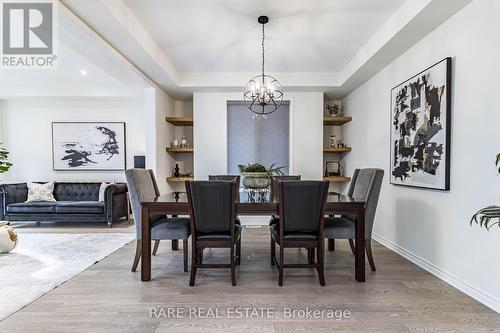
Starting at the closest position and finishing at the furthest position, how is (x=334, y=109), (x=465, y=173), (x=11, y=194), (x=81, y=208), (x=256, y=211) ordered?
(x=465, y=173) → (x=256, y=211) → (x=81, y=208) → (x=11, y=194) → (x=334, y=109)

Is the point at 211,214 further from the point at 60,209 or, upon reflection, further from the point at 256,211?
the point at 60,209

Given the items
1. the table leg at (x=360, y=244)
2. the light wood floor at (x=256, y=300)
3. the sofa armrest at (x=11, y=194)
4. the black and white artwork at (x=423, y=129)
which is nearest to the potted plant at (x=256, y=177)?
the light wood floor at (x=256, y=300)

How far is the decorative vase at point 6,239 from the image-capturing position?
3.50 metres

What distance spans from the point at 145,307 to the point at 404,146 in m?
3.19

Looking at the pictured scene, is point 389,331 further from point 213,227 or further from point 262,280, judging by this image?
point 213,227

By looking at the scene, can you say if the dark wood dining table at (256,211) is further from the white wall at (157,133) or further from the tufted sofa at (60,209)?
Result: the tufted sofa at (60,209)

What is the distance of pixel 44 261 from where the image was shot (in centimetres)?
327

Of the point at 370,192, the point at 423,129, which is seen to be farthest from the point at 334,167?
the point at 370,192

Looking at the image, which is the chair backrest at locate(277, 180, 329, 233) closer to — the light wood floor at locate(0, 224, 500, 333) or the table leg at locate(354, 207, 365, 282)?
the table leg at locate(354, 207, 365, 282)

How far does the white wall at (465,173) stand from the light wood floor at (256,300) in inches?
8.7

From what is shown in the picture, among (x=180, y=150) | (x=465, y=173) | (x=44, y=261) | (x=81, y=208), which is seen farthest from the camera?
(x=180, y=150)

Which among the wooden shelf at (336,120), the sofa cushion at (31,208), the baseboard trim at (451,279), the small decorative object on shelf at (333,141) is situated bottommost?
the baseboard trim at (451,279)

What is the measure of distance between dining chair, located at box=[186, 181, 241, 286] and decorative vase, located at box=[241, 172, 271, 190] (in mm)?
596

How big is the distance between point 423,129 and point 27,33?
14.7ft
